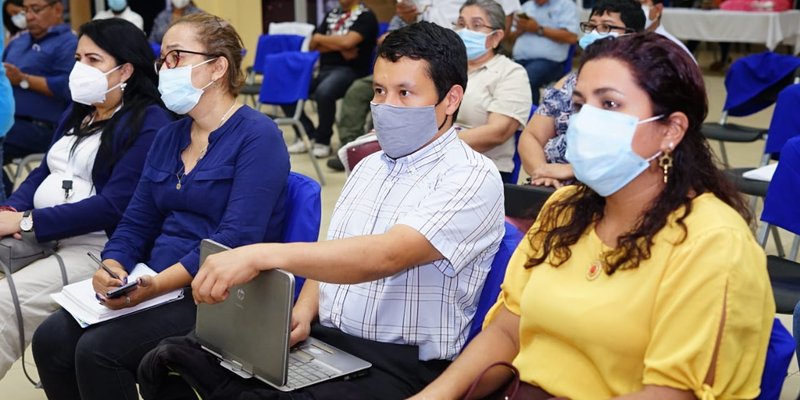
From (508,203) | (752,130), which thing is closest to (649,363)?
(508,203)

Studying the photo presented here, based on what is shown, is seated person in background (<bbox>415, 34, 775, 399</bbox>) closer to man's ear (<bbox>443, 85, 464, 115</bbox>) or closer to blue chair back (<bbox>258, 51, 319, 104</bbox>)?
man's ear (<bbox>443, 85, 464, 115</bbox>)

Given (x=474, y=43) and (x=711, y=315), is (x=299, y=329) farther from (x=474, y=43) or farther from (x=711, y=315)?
(x=474, y=43)

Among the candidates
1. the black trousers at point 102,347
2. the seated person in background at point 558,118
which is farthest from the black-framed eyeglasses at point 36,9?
the black trousers at point 102,347

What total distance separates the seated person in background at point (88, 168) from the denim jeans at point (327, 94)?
149 inches

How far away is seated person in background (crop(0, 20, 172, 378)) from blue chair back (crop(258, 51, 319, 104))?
3.10 metres

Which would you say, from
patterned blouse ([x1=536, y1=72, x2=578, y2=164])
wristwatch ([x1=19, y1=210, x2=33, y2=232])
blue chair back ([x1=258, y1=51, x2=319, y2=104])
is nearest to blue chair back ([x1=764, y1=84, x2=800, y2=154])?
patterned blouse ([x1=536, y1=72, x2=578, y2=164])

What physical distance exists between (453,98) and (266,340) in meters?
0.74

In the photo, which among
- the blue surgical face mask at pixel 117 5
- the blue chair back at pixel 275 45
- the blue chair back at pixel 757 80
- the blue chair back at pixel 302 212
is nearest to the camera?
the blue chair back at pixel 302 212

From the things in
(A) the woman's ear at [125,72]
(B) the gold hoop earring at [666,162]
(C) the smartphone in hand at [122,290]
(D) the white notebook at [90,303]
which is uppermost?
(B) the gold hoop earring at [666,162]

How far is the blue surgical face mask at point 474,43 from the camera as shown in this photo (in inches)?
154

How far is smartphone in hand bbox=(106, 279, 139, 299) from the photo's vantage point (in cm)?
228

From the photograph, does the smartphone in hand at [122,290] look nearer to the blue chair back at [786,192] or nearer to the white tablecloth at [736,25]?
the blue chair back at [786,192]

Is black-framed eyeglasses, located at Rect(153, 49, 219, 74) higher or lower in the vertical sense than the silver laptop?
higher

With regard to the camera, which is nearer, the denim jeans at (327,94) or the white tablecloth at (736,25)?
the denim jeans at (327,94)
